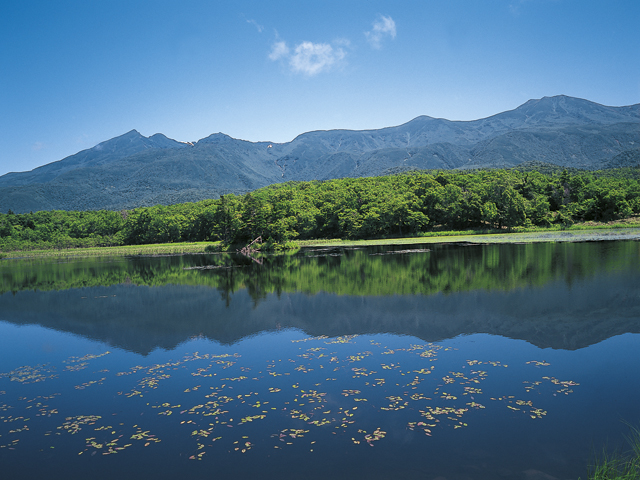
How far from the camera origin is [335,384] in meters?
11.1

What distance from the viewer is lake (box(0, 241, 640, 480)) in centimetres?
778

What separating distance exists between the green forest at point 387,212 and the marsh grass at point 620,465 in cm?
6493

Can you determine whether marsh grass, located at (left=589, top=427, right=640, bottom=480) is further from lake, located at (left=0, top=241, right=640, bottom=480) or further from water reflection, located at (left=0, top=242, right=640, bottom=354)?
water reflection, located at (left=0, top=242, right=640, bottom=354)

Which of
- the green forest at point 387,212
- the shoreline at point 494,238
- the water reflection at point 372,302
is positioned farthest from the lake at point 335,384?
the green forest at point 387,212

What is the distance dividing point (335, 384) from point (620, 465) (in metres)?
6.31

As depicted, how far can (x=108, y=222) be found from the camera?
11950 cm

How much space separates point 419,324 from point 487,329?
8.54 feet

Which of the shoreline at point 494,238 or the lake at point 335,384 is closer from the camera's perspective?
the lake at point 335,384

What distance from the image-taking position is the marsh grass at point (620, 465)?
6340 mm

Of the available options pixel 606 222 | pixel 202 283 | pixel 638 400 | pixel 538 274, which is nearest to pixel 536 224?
pixel 606 222

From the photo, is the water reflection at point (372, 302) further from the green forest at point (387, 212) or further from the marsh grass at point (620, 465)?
the green forest at point (387, 212)

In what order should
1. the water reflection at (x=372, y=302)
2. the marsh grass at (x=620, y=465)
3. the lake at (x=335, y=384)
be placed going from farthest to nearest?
the water reflection at (x=372, y=302), the lake at (x=335, y=384), the marsh grass at (x=620, y=465)

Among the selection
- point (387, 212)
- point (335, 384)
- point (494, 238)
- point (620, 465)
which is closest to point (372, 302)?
point (335, 384)

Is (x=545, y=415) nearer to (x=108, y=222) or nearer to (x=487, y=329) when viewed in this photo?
(x=487, y=329)
